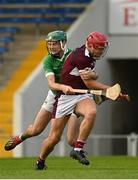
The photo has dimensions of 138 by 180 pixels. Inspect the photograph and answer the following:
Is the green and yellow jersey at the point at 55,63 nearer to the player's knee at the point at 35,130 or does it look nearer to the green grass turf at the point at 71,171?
the player's knee at the point at 35,130

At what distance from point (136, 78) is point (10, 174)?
1716 cm

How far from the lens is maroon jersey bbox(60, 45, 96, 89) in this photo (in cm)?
1154

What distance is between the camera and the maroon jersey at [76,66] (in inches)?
454

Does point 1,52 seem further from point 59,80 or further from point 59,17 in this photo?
point 59,80

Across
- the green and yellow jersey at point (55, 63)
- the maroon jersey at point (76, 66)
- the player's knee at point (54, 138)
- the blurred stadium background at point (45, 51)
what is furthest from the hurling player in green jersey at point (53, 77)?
the blurred stadium background at point (45, 51)

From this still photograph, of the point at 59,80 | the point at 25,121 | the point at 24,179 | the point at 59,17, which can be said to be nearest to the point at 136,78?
the point at 59,17

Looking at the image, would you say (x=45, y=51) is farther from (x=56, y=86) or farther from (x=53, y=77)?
(x=56, y=86)

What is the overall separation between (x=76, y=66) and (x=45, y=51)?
500 inches

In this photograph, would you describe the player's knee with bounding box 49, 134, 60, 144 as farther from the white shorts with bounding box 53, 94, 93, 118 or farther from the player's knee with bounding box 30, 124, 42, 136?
the player's knee with bounding box 30, 124, 42, 136

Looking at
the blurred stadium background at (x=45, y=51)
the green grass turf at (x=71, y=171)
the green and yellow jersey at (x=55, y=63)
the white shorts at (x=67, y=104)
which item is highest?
the green and yellow jersey at (x=55, y=63)

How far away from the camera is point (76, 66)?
38.0 feet

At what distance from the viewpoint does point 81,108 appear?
456 inches

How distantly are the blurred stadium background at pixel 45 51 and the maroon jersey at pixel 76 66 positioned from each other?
9962mm

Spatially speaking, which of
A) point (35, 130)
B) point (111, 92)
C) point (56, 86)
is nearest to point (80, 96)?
point (56, 86)
